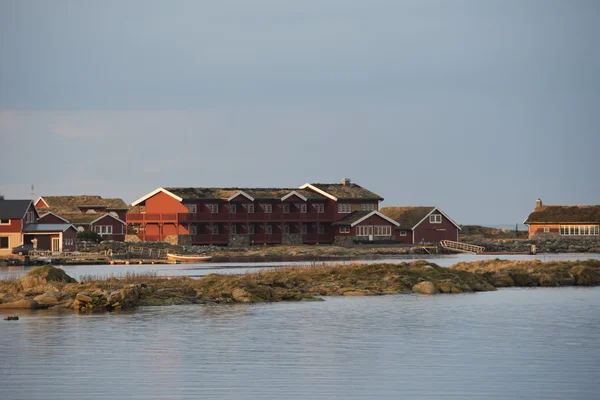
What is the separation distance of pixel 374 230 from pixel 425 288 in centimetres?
5169

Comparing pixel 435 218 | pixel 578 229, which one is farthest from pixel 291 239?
pixel 578 229

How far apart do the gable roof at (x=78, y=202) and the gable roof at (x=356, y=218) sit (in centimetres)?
3239

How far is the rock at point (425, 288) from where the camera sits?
42688 mm

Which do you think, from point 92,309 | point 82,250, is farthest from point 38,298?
point 82,250

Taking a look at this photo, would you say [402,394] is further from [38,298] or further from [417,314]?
[38,298]

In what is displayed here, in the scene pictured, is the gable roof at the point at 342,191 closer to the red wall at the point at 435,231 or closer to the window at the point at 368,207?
the window at the point at 368,207

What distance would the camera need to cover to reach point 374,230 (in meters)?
94.4

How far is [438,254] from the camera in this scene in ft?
303

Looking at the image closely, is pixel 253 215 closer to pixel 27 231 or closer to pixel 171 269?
pixel 27 231

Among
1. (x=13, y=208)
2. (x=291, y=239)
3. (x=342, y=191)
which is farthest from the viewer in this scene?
(x=342, y=191)

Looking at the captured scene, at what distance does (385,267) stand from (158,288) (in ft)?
39.3

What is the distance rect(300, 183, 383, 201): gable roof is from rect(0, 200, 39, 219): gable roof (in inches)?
1102

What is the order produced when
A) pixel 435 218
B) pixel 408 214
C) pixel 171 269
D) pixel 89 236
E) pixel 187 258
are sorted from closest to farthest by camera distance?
1. pixel 171 269
2. pixel 187 258
3. pixel 89 236
4. pixel 435 218
5. pixel 408 214

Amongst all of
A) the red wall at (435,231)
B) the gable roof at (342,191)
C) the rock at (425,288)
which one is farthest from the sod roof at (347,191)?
the rock at (425,288)
